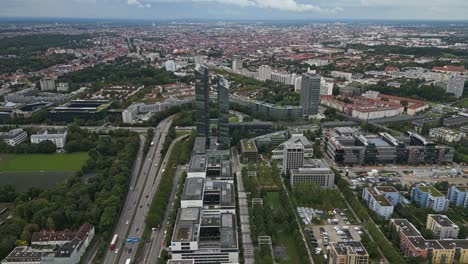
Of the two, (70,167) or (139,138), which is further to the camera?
(139,138)

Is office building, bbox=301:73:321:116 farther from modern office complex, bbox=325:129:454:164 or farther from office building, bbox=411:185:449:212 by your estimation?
office building, bbox=411:185:449:212

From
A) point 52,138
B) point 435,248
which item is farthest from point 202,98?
point 435,248

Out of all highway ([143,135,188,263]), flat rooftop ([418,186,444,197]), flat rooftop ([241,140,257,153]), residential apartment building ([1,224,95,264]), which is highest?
flat rooftop ([418,186,444,197])

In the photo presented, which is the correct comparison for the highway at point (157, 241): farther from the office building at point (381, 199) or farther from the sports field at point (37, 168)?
the office building at point (381, 199)

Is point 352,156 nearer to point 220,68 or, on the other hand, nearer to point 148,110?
point 148,110

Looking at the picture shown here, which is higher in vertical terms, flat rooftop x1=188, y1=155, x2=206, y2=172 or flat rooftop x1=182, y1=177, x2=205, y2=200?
flat rooftop x1=188, y1=155, x2=206, y2=172

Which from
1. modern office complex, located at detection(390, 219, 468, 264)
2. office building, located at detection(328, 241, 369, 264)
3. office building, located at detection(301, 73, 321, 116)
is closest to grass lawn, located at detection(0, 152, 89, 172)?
office building, located at detection(328, 241, 369, 264)

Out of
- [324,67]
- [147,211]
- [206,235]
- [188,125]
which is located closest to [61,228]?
[147,211]
